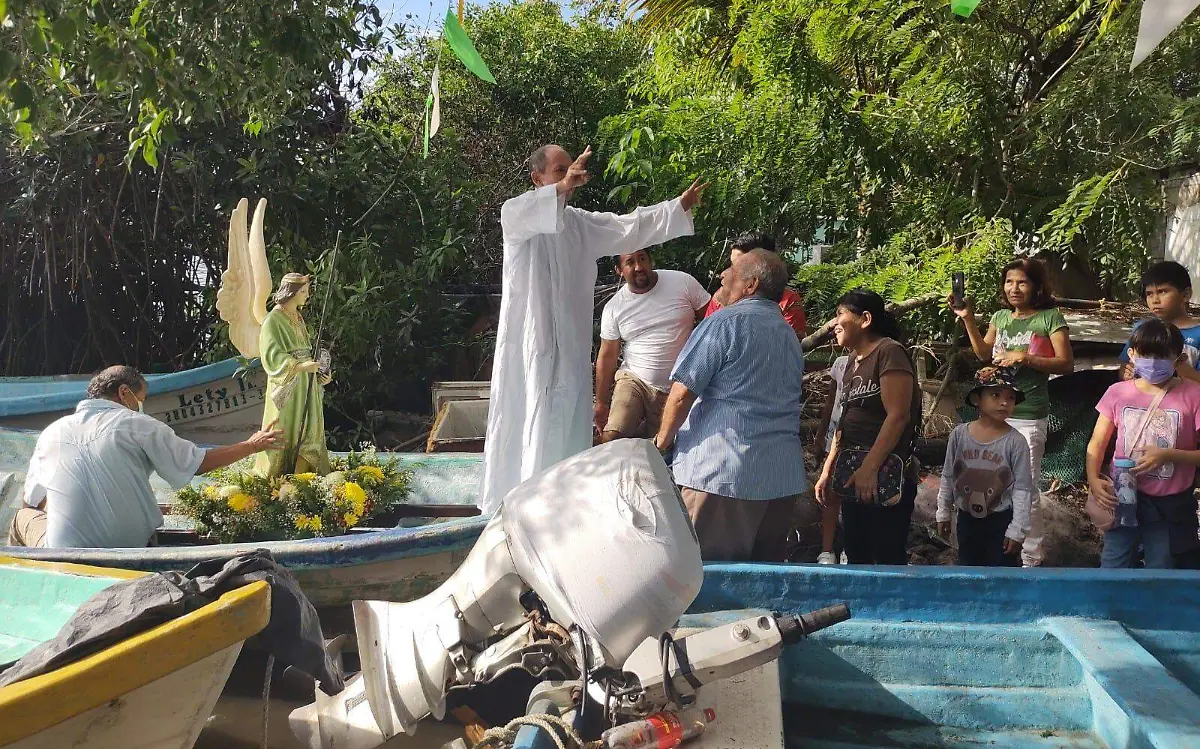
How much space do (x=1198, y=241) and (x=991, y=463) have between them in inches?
171

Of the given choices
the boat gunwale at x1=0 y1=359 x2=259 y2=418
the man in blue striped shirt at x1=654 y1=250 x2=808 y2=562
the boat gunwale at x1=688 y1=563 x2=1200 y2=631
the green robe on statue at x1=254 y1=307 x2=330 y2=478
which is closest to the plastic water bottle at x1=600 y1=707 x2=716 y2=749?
the boat gunwale at x1=688 y1=563 x2=1200 y2=631

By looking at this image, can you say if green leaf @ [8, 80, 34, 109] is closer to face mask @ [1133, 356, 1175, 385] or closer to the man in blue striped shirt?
the man in blue striped shirt

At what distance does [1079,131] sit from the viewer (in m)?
5.52

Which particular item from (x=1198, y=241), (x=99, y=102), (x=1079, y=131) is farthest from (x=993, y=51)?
(x=99, y=102)

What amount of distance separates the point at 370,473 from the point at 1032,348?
300cm

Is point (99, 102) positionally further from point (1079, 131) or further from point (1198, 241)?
point (1198, 241)

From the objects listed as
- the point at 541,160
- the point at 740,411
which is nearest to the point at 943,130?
the point at 541,160

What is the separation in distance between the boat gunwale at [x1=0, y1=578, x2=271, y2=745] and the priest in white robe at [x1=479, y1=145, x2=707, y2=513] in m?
1.44

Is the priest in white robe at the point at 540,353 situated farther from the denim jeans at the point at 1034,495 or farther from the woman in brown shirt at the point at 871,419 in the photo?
the denim jeans at the point at 1034,495

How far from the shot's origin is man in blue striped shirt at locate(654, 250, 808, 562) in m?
3.06

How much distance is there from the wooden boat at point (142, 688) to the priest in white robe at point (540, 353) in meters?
1.45

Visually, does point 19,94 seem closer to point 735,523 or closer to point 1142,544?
point 735,523

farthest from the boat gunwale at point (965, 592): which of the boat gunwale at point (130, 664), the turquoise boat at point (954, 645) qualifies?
the boat gunwale at point (130, 664)

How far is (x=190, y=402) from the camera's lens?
6.77 metres
